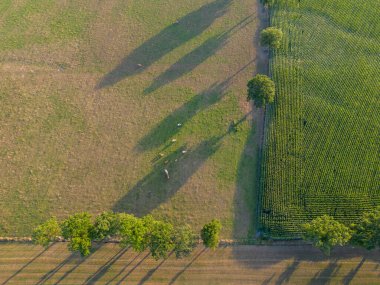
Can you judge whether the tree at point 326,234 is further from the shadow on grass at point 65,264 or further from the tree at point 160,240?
the shadow on grass at point 65,264

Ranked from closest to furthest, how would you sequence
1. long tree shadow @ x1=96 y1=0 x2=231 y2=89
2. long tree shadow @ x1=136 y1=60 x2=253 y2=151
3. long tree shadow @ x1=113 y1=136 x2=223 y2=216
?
1. long tree shadow @ x1=113 y1=136 x2=223 y2=216
2. long tree shadow @ x1=136 y1=60 x2=253 y2=151
3. long tree shadow @ x1=96 y1=0 x2=231 y2=89

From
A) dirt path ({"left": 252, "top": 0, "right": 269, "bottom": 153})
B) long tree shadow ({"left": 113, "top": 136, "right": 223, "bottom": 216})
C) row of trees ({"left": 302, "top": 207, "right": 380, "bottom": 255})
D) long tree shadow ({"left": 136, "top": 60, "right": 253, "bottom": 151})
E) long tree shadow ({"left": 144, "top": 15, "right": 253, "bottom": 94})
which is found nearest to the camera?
row of trees ({"left": 302, "top": 207, "right": 380, "bottom": 255})

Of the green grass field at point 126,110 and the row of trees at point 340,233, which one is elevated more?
the green grass field at point 126,110

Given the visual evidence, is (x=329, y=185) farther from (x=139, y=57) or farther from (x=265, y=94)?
(x=139, y=57)

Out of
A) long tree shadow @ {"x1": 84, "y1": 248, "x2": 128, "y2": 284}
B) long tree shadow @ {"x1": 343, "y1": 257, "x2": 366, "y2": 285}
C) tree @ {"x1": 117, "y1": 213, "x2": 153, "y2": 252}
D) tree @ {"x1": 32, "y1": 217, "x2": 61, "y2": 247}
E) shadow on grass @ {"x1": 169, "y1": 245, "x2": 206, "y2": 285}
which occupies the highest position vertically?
tree @ {"x1": 32, "y1": 217, "x2": 61, "y2": 247}

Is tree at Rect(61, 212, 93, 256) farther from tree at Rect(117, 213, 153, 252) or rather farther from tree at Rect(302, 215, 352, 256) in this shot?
tree at Rect(302, 215, 352, 256)

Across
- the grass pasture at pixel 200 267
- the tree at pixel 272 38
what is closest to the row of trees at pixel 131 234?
the grass pasture at pixel 200 267

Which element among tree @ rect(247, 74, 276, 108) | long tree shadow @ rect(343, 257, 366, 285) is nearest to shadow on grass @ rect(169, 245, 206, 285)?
long tree shadow @ rect(343, 257, 366, 285)

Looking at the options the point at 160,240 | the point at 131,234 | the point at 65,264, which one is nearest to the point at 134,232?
the point at 131,234
